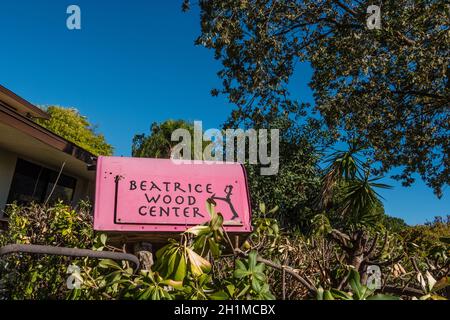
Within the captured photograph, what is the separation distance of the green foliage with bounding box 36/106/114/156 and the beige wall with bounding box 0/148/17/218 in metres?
10.6

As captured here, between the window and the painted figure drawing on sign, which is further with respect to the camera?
the window

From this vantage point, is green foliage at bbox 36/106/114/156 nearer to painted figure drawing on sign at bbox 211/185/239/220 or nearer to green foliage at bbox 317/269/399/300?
painted figure drawing on sign at bbox 211/185/239/220

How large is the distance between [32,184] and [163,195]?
10.5 meters

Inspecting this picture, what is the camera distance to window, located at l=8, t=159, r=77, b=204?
37.2 ft

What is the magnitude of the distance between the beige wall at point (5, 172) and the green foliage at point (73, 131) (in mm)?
10565

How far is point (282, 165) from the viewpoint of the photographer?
560 inches

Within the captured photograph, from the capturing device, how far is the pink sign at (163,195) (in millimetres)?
2818
